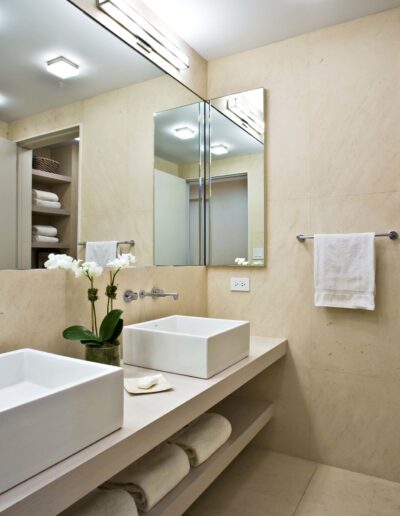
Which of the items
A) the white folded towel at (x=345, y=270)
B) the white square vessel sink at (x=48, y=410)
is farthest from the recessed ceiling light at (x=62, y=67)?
the white folded towel at (x=345, y=270)

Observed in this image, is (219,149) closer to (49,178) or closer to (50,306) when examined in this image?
→ (49,178)

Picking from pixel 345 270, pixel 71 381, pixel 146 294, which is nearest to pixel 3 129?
pixel 71 381

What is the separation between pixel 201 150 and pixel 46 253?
1.35 meters

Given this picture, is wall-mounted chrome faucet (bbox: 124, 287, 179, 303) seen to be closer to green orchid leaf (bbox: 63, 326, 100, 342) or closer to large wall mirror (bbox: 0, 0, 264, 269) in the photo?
large wall mirror (bbox: 0, 0, 264, 269)

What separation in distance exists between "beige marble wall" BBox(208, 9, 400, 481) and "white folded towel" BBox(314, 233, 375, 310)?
0.08m

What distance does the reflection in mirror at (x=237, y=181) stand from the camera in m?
2.36

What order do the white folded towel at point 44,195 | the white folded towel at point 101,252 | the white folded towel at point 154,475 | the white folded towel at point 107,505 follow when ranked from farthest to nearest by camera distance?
1. the white folded towel at point 101,252
2. the white folded towel at point 44,195
3. the white folded towel at point 154,475
4. the white folded towel at point 107,505

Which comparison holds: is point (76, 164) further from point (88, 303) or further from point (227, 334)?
point (227, 334)

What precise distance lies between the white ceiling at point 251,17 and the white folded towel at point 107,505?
2.17 metres

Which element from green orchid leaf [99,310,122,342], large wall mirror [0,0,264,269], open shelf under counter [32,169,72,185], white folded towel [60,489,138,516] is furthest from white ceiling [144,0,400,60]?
white folded towel [60,489,138,516]

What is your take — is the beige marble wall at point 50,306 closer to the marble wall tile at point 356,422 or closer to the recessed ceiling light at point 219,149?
the recessed ceiling light at point 219,149

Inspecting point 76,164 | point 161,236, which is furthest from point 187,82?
point 76,164

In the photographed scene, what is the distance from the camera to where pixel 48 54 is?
5.06 ft

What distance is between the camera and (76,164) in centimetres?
163
